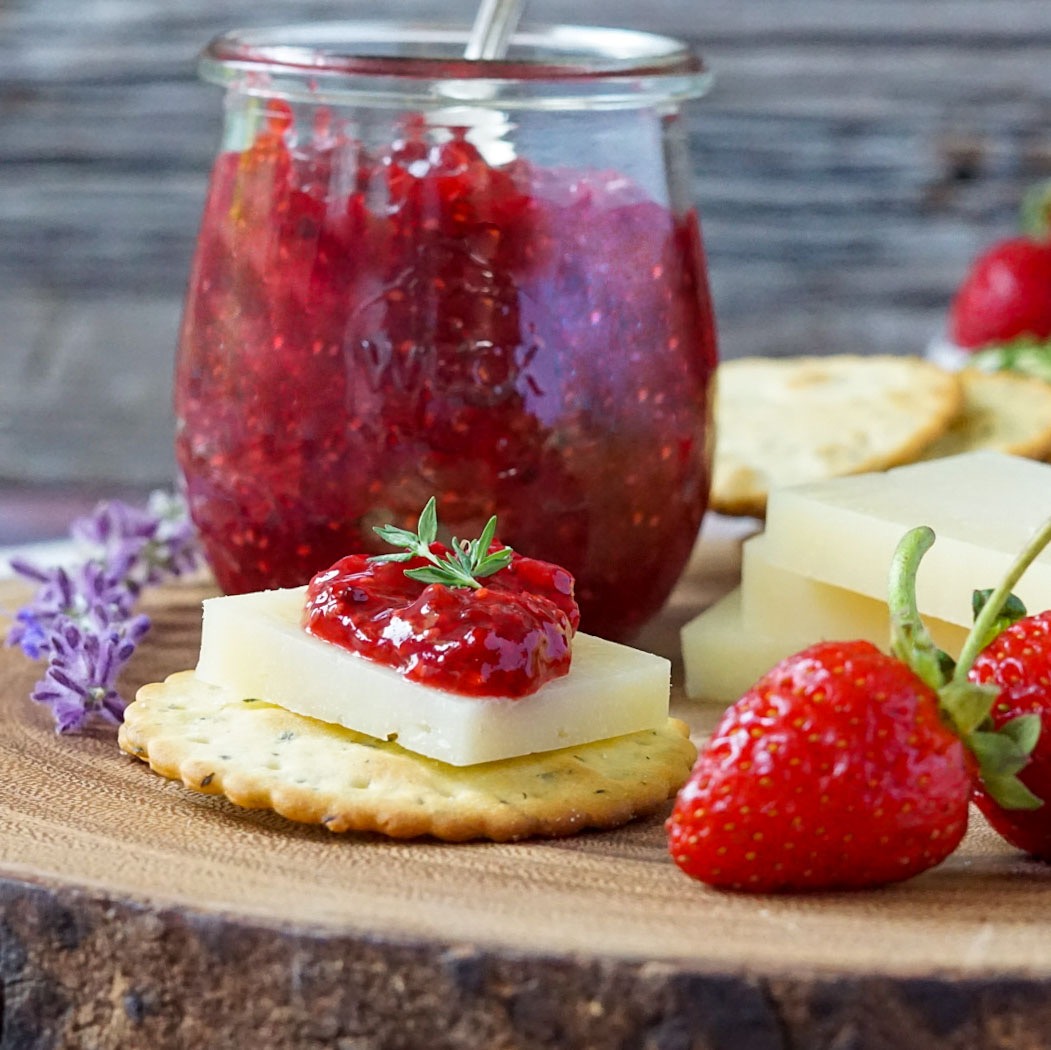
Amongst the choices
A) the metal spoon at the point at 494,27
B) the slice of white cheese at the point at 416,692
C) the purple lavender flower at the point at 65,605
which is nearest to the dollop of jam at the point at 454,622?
the slice of white cheese at the point at 416,692

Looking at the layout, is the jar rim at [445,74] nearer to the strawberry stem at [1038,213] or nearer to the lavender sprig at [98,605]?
the lavender sprig at [98,605]

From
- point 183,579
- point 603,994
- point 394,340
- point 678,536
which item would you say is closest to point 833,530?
point 678,536

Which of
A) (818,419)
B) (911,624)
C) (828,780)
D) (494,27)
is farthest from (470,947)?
(818,419)

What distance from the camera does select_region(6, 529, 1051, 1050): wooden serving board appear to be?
3.67 ft

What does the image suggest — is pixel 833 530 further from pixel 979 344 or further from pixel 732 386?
pixel 979 344

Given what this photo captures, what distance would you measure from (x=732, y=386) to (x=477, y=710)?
1479mm

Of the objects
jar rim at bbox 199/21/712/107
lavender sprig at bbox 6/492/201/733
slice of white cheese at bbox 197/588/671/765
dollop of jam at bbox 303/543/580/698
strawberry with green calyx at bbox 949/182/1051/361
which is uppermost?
jar rim at bbox 199/21/712/107

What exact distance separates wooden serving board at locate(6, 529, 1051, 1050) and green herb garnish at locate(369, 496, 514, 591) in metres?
0.22

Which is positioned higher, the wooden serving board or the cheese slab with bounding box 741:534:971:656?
the wooden serving board

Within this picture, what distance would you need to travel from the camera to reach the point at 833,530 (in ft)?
5.63

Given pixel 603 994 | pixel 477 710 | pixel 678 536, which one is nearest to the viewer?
pixel 603 994

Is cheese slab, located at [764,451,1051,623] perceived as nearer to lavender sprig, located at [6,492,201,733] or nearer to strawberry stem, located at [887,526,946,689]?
strawberry stem, located at [887,526,946,689]

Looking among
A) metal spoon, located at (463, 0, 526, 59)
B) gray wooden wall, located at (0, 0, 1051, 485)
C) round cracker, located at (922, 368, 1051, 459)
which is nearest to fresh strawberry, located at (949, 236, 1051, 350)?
gray wooden wall, located at (0, 0, 1051, 485)

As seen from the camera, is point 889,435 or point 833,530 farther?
point 889,435
